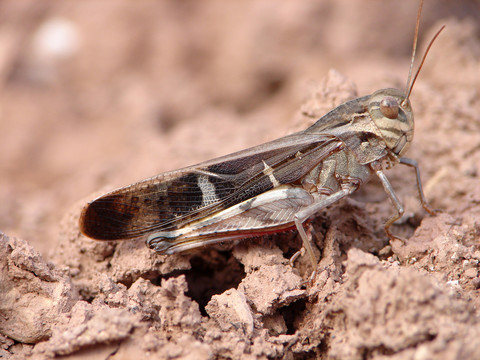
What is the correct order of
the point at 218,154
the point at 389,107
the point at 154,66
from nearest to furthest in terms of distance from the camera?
the point at 389,107 → the point at 218,154 → the point at 154,66

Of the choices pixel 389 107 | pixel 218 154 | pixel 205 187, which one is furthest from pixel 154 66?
pixel 389 107

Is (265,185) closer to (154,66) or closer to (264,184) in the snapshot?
(264,184)

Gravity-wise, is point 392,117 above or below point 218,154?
below

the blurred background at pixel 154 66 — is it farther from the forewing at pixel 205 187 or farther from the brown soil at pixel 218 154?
the forewing at pixel 205 187

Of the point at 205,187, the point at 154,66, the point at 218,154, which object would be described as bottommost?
the point at 205,187

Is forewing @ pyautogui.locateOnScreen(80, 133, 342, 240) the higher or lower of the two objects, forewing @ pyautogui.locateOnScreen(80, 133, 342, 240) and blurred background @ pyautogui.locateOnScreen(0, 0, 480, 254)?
the lower

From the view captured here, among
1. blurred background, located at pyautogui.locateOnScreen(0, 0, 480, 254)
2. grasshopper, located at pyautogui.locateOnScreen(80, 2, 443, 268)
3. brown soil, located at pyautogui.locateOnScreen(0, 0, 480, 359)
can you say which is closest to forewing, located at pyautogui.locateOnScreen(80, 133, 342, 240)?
grasshopper, located at pyautogui.locateOnScreen(80, 2, 443, 268)

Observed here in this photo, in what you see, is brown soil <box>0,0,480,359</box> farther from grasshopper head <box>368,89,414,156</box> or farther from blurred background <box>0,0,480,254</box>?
grasshopper head <box>368,89,414,156</box>
